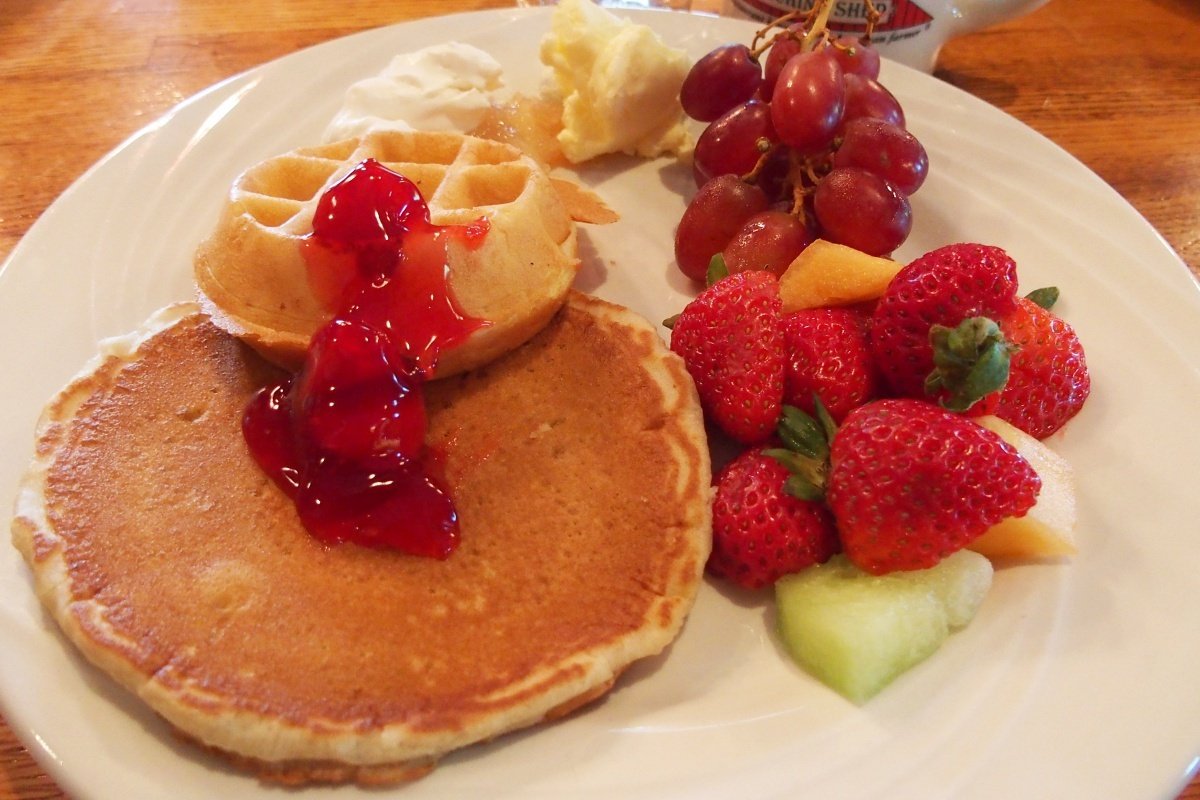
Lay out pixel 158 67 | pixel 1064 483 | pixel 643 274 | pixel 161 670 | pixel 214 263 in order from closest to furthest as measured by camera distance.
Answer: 1. pixel 161 670
2. pixel 1064 483
3. pixel 214 263
4. pixel 643 274
5. pixel 158 67

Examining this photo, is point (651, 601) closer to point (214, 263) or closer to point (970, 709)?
point (970, 709)

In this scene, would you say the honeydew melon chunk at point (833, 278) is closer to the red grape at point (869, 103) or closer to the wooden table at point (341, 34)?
the red grape at point (869, 103)

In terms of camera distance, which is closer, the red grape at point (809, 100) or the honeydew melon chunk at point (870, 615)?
the honeydew melon chunk at point (870, 615)

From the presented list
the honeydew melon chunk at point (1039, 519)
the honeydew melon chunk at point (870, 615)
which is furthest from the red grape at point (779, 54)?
the honeydew melon chunk at point (870, 615)

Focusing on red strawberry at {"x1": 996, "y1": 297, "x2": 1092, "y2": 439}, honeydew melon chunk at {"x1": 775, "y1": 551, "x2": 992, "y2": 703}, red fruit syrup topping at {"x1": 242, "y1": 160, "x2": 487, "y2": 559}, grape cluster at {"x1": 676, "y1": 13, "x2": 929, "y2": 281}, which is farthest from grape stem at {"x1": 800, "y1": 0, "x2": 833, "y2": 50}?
honeydew melon chunk at {"x1": 775, "y1": 551, "x2": 992, "y2": 703}

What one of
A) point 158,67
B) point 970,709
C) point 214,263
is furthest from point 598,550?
point 158,67

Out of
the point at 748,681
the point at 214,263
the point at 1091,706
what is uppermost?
the point at 214,263

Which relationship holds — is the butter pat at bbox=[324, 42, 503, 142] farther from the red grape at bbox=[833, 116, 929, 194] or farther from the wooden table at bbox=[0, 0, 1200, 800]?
the red grape at bbox=[833, 116, 929, 194]
